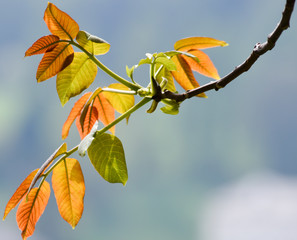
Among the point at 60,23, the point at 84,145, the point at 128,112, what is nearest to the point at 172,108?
the point at 128,112

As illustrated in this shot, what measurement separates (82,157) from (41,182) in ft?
0.65

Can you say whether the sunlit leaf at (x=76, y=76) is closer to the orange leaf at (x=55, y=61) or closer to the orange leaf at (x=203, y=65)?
the orange leaf at (x=55, y=61)

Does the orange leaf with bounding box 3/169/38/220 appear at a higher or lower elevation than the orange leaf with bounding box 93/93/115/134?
lower

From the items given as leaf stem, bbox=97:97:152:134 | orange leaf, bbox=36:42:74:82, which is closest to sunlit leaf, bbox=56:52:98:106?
orange leaf, bbox=36:42:74:82

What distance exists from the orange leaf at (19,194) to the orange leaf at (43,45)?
0.88 ft

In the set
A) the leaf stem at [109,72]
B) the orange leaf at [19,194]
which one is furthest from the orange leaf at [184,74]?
the orange leaf at [19,194]

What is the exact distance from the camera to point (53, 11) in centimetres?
80

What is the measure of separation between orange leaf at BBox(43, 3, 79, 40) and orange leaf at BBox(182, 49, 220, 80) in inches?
10.5

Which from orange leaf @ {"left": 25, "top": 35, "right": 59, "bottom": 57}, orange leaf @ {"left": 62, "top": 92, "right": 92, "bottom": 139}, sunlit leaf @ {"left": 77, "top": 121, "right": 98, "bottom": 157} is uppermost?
orange leaf @ {"left": 25, "top": 35, "right": 59, "bottom": 57}

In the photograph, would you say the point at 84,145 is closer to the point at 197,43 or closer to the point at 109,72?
the point at 109,72

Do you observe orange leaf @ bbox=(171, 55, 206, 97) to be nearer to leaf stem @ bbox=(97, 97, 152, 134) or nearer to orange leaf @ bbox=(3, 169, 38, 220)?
leaf stem @ bbox=(97, 97, 152, 134)

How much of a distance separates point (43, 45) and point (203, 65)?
37cm

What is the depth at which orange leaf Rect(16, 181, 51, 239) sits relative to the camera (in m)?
0.85

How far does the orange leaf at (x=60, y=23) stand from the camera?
801 millimetres
